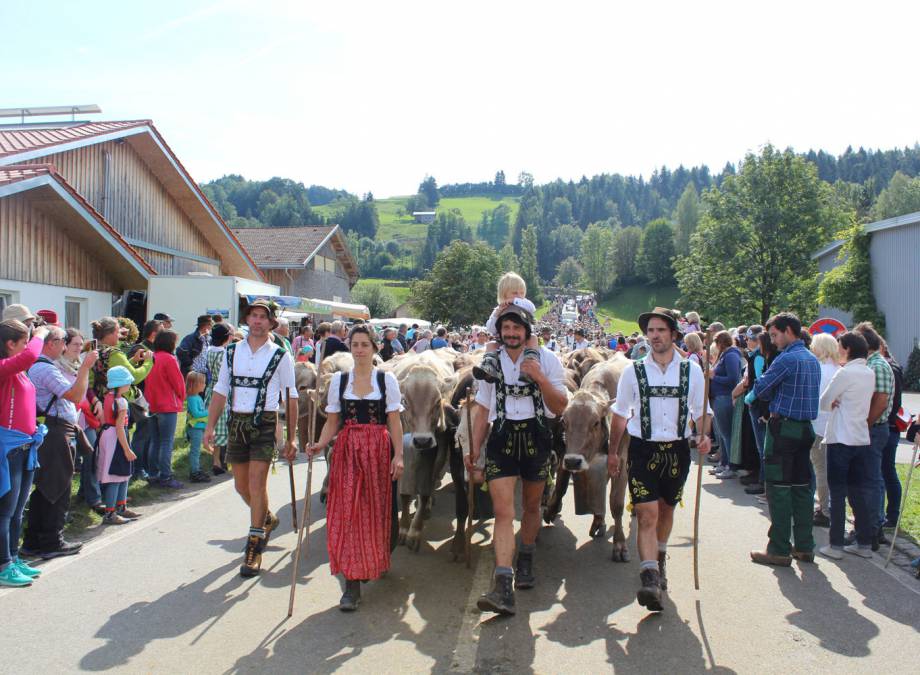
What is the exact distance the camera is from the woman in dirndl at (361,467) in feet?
17.3

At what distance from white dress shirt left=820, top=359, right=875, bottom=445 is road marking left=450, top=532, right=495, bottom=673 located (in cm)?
372

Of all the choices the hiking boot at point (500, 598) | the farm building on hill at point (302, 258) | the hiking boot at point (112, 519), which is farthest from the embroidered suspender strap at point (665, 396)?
the farm building on hill at point (302, 258)

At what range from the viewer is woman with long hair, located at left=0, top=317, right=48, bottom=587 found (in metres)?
5.44

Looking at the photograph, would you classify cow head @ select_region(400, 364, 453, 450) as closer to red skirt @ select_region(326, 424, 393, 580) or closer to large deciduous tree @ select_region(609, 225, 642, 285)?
red skirt @ select_region(326, 424, 393, 580)

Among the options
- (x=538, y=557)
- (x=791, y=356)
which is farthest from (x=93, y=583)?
(x=791, y=356)

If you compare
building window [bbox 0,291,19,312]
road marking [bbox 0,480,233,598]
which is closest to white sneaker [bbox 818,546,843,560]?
road marking [bbox 0,480,233,598]

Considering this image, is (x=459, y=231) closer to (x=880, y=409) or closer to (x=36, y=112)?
(x=36, y=112)

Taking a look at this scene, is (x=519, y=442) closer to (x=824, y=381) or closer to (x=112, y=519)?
(x=824, y=381)

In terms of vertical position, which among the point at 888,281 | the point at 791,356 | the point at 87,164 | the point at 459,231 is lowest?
the point at 791,356

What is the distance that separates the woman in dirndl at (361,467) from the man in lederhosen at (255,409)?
0.67 m

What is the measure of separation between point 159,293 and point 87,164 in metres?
4.42

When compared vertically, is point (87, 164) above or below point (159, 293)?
above

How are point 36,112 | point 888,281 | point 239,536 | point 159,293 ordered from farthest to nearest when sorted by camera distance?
point 888,281 < point 36,112 < point 159,293 < point 239,536

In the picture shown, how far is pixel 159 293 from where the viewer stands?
1781 centimetres
